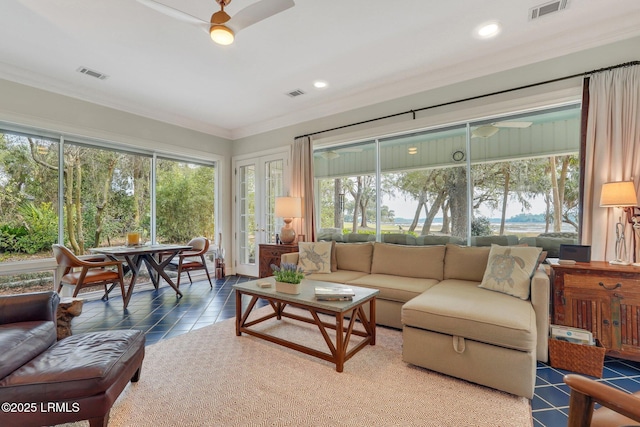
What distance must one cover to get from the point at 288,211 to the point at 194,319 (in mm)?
1955

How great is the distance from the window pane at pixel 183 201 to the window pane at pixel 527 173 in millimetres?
4640

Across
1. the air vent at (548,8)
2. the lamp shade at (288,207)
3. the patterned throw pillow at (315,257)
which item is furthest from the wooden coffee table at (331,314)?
the air vent at (548,8)

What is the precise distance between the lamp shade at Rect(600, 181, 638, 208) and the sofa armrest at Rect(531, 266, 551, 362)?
0.86m

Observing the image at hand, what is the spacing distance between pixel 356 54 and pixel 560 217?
9.05 feet

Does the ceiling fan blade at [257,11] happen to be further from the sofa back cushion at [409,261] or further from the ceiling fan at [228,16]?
the sofa back cushion at [409,261]

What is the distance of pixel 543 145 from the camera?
10.2 ft

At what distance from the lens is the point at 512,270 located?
2.51 metres

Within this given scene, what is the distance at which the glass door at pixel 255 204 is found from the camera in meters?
5.27

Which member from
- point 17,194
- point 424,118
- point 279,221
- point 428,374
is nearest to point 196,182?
point 279,221

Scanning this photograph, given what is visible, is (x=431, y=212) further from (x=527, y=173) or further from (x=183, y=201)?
(x=183, y=201)

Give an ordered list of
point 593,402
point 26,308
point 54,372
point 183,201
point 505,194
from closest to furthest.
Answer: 1. point 593,402
2. point 54,372
3. point 26,308
4. point 505,194
5. point 183,201

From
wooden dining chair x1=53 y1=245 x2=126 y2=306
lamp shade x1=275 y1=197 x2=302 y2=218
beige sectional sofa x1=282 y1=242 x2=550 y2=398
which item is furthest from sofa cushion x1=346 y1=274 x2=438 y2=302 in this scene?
wooden dining chair x1=53 y1=245 x2=126 y2=306

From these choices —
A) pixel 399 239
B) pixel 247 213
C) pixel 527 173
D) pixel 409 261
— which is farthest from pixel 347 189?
pixel 527 173

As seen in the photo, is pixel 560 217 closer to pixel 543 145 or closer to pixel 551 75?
pixel 543 145
